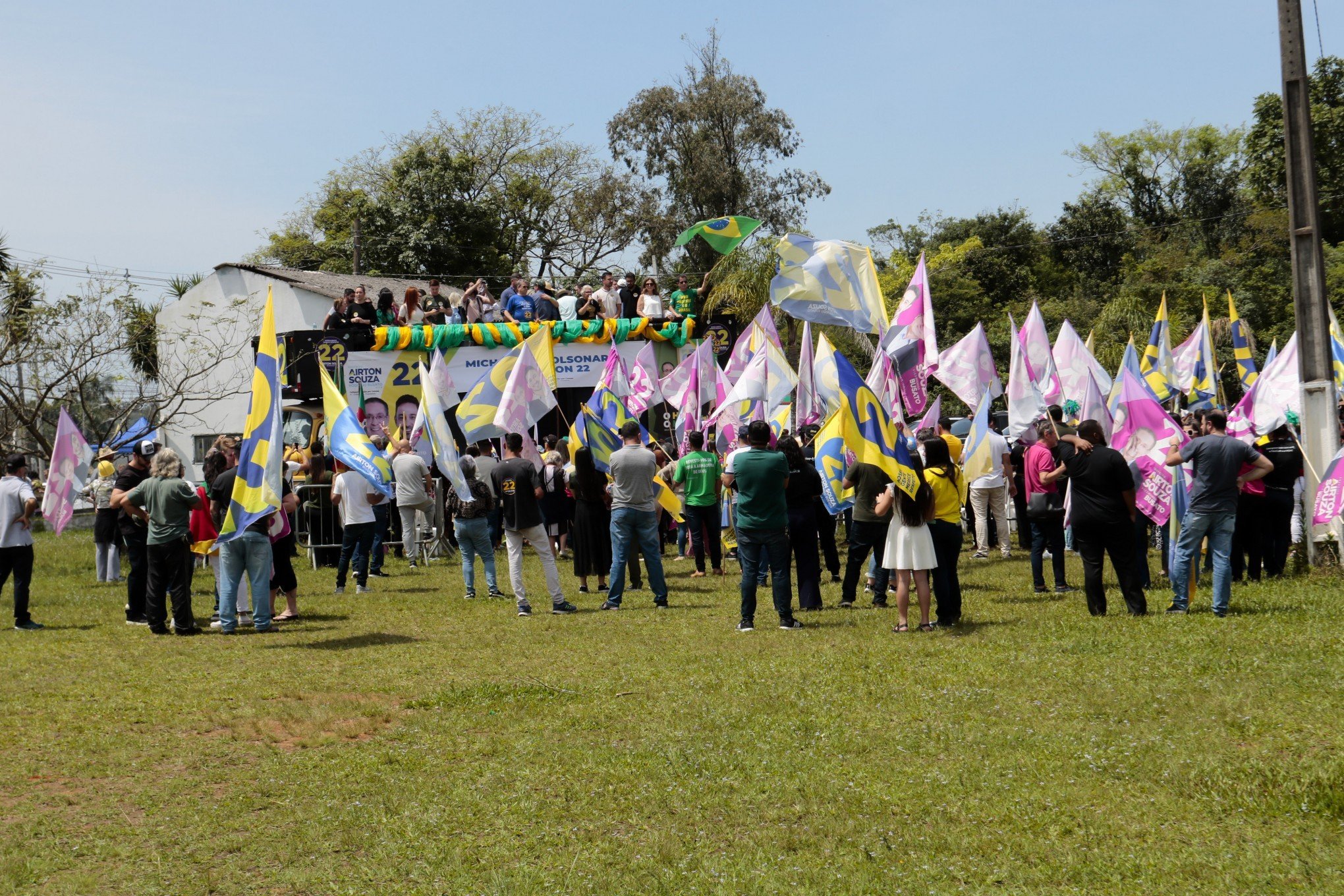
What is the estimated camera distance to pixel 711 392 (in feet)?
70.1

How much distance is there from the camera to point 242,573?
12.5 metres

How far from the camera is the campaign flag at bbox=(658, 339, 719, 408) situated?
20.2 meters

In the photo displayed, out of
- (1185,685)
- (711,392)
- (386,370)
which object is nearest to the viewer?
(1185,685)

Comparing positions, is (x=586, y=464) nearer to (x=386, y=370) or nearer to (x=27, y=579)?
(x=27, y=579)

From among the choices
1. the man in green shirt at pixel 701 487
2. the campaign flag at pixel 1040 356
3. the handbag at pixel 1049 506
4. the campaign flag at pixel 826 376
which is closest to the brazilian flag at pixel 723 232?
the campaign flag at pixel 826 376

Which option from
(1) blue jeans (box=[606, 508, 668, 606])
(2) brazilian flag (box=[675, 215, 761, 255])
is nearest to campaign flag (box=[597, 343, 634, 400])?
(2) brazilian flag (box=[675, 215, 761, 255])

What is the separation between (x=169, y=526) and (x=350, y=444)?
6.08ft

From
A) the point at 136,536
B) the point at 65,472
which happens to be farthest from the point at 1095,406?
the point at 65,472

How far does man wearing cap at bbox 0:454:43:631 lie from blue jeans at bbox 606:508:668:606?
19.8ft

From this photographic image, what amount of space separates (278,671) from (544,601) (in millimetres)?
4499

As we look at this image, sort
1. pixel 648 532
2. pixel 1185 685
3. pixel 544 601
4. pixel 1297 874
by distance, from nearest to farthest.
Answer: pixel 1297 874 → pixel 1185 685 → pixel 648 532 → pixel 544 601

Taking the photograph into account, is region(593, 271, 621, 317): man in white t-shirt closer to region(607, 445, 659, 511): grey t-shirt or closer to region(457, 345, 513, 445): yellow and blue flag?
region(457, 345, 513, 445): yellow and blue flag

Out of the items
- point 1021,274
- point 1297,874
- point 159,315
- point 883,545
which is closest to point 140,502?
point 883,545

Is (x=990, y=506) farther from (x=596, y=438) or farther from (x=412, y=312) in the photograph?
(x=412, y=312)
